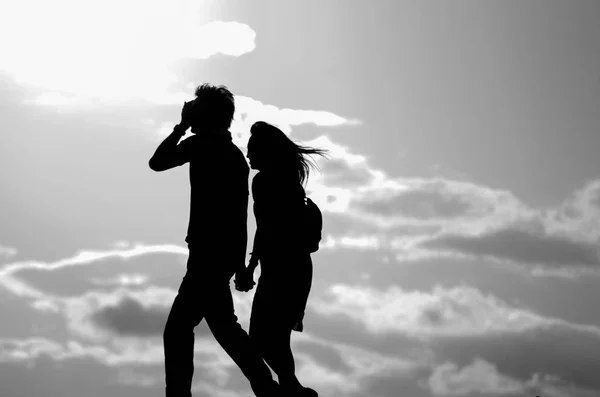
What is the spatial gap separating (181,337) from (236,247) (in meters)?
0.94

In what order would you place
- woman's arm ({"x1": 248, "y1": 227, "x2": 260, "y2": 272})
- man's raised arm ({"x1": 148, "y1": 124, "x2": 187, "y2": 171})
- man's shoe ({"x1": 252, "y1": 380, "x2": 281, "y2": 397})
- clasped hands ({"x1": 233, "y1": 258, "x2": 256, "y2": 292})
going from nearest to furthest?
man's shoe ({"x1": 252, "y1": 380, "x2": 281, "y2": 397}) < man's raised arm ({"x1": 148, "y1": 124, "x2": 187, "y2": 171}) < clasped hands ({"x1": 233, "y1": 258, "x2": 256, "y2": 292}) < woman's arm ({"x1": 248, "y1": 227, "x2": 260, "y2": 272})

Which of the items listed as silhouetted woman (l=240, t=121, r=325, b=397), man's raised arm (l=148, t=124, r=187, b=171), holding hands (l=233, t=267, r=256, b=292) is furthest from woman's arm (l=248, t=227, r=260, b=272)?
Result: man's raised arm (l=148, t=124, r=187, b=171)

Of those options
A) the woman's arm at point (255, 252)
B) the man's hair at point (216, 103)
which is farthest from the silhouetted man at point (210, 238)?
the woman's arm at point (255, 252)

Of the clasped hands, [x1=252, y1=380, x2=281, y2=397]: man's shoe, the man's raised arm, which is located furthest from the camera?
the clasped hands

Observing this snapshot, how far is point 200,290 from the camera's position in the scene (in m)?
7.16

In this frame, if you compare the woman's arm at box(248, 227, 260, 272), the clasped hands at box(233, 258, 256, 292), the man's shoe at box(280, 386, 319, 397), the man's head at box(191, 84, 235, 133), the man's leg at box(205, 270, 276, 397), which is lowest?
the man's shoe at box(280, 386, 319, 397)

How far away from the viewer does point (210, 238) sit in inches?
285

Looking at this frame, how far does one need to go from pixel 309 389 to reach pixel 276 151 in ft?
7.75

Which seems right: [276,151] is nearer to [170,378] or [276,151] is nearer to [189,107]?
[189,107]

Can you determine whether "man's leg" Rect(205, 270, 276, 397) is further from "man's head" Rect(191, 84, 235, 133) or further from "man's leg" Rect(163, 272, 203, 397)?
"man's head" Rect(191, 84, 235, 133)

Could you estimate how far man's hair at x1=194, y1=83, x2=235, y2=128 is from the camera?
7.44 meters

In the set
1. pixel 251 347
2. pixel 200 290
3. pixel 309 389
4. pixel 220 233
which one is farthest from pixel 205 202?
pixel 309 389

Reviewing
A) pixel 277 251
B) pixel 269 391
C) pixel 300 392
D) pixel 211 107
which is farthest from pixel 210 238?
pixel 300 392

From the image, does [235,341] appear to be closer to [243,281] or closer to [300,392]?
[243,281]
